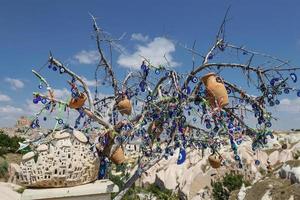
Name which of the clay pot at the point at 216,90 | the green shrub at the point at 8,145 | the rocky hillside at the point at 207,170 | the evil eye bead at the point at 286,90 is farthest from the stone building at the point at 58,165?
the green shrub at the point at 8,145

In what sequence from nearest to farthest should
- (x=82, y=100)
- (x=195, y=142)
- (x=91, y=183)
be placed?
(x=91, y=183) → (x=82, y=100) → (x=195, y=142)

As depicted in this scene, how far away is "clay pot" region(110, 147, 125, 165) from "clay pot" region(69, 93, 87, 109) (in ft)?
2.48

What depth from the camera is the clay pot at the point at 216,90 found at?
4.83 meters

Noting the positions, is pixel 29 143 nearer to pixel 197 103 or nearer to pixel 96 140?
pixel 96 140

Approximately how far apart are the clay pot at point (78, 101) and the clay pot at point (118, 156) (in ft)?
2.48

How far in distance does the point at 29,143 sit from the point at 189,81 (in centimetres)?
212

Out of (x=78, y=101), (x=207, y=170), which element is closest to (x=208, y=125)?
(x=78, y=101)

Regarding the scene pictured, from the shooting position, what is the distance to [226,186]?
16734 mm

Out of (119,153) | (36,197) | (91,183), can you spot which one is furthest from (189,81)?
(36,197)

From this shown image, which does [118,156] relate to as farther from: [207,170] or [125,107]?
[207,170]

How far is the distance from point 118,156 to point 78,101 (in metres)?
0.86

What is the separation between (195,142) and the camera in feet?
18.6

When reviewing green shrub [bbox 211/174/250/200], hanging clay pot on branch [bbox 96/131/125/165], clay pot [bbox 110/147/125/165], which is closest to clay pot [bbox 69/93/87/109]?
hanging clay pot on branch [bbox 96/131/125/165]

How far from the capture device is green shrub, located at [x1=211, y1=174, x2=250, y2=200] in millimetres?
16344
